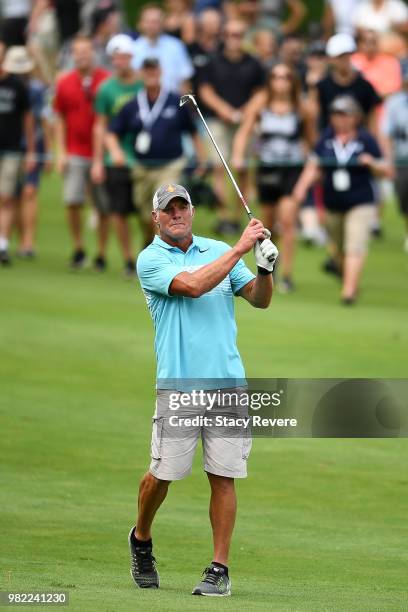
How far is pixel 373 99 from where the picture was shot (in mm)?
18719

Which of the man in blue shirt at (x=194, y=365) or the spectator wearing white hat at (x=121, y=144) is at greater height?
the spectator wearing white hat at (x=121, y=144)

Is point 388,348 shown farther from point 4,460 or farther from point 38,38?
point 38,38

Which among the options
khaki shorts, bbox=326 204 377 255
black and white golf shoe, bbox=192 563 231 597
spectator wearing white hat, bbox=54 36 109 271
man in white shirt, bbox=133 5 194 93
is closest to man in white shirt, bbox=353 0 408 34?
man in white shirt, bbox=133 5 194 93

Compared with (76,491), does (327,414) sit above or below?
above

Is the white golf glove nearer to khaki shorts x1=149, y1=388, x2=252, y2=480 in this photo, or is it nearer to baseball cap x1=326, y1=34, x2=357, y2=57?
khaki shorts x1=149, y1=388, x2=252, y2=480

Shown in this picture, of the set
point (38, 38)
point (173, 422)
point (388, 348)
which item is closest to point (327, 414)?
point (173, 422)

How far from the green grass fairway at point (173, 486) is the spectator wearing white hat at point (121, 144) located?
2.25 ft

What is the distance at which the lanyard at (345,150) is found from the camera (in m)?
17.3

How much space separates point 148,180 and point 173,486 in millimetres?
8236

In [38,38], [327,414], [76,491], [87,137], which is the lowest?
[76,491]

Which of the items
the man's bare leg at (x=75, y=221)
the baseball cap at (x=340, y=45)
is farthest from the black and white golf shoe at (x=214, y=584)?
the man's bare leg at (x=75, y=221)

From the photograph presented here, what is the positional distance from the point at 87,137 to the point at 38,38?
8168 millimetres

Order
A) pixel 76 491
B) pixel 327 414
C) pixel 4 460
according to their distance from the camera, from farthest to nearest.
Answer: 1. pixel 4 460
2. pixel 76 491
3. pixel 327 414

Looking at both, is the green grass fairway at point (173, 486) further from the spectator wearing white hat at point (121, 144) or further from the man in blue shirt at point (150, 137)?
the man in blue shirt at point (150, 137)
